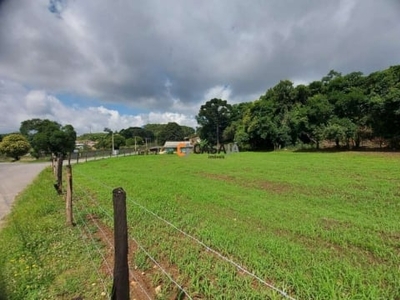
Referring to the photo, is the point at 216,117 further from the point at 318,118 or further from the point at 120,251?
the point at 120,251

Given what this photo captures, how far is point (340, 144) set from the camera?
2733 cm

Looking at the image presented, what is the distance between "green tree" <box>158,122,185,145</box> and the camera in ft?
288

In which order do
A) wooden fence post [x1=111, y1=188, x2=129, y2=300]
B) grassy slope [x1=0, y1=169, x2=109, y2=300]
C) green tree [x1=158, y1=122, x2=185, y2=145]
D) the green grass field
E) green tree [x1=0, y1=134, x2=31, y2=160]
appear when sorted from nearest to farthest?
wooden fence post [x1=111, y1=188, x2=129, y2=300] < the green grass field < grassy slope [x1=0, y1=169, x2=109, y2=300] < green tree [x1=0, y1=134, x2=31, y2=160] < green tree [x1=158, y1=122, x2=185, y2=145]

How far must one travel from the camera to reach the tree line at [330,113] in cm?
2136

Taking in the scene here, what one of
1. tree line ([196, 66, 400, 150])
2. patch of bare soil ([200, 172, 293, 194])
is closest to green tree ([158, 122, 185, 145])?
tree line ([196, 66, 400, 150])

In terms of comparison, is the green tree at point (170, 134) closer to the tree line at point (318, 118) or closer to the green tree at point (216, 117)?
the green tree at point (216, 117)

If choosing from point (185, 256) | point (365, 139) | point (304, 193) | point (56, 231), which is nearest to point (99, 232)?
point (56, 231)

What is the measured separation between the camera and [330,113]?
2534 cm

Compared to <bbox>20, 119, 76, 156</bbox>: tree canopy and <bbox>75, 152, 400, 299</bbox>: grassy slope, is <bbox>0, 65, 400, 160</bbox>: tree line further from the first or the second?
<bbox>75, 152, 400, 299</bbox>: grassy slope

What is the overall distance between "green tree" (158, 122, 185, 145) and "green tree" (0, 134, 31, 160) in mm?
50854

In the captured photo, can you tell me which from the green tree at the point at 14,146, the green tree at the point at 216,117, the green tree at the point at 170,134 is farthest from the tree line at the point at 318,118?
the green tree at the point at 170,134

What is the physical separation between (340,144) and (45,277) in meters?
30.2

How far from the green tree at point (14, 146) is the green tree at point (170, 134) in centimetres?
5085

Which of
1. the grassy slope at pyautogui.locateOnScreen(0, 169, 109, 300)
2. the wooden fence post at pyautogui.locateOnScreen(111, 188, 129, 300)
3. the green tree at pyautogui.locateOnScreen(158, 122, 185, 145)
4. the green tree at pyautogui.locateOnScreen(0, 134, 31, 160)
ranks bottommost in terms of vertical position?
the grassy slope at pyautogui.locateOnScreen(0, 169, 109, 300)
